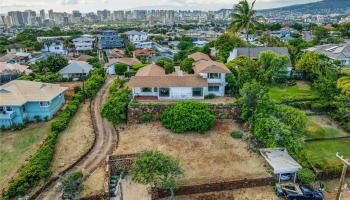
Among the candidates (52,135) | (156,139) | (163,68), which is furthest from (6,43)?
(156,139)

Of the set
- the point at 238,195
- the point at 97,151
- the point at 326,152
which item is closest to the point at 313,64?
the point at 326,152

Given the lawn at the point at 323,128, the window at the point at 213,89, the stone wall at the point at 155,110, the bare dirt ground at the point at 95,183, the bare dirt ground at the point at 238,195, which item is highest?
the window at the point at 213,89

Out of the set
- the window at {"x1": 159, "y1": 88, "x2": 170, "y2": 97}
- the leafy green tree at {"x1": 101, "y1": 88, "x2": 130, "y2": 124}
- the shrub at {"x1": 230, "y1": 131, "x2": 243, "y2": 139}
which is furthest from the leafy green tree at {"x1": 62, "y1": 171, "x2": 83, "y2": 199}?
the window at {"x1": 159, "y1": 88, "x2": 170, "y2": 97}

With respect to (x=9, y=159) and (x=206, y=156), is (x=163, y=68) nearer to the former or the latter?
(x=206, y=156)

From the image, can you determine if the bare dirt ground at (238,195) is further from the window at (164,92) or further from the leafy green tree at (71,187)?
the window at (164,92)

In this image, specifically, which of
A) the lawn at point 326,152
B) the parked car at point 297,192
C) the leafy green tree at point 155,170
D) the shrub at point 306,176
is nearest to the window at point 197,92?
the lawn at point 326,152
